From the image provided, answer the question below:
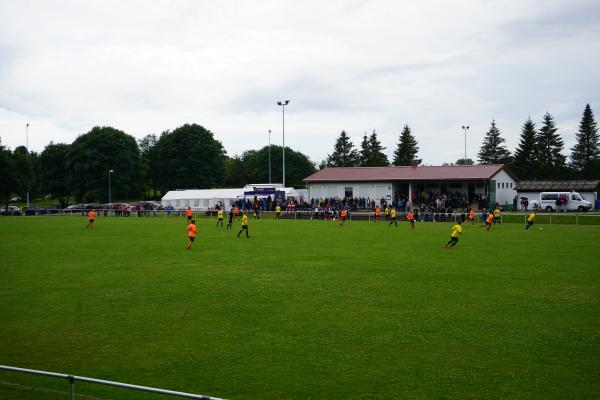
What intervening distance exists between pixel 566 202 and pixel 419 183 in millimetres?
14863

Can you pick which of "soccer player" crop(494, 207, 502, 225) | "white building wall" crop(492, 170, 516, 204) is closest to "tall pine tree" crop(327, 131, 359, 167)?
"white building wall" crop(492, 170, 516, 204)

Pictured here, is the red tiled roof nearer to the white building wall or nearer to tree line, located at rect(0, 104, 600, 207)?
the white building wall

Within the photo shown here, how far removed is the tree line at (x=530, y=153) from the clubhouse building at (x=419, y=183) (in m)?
20.6

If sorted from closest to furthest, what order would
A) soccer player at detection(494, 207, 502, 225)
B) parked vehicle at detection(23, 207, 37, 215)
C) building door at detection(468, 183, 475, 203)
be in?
1. soccer player at detection(494, 207, 502, 225)
2. building door at detection(468, 183, 475, 203)
3. parked vehicle at detection(23, 207, 37, 215)

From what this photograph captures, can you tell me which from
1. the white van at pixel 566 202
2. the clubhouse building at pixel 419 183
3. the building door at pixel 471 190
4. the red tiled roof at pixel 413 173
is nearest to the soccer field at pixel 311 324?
the red tiled roof at pixel 413 173

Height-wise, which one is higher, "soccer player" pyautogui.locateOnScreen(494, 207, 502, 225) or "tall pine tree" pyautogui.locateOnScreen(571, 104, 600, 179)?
"tall pine tree" pyautogui.locateOnScreen(571, 104, 600, 179)

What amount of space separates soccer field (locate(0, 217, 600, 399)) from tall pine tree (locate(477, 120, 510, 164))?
260ft

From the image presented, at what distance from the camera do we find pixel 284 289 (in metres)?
14.3

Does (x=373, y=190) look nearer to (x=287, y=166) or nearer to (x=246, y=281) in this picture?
(x=246, y=281)

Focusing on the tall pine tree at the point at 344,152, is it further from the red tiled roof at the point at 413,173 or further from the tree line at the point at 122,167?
the red tiled roof at the point at 413,173

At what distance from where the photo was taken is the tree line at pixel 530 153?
275 feet

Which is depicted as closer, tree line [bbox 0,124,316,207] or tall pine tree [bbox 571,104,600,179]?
tree line [bbox 0,124,316,207]

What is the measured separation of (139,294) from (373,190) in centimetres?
4441

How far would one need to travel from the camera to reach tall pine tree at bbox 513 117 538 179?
84.1m
